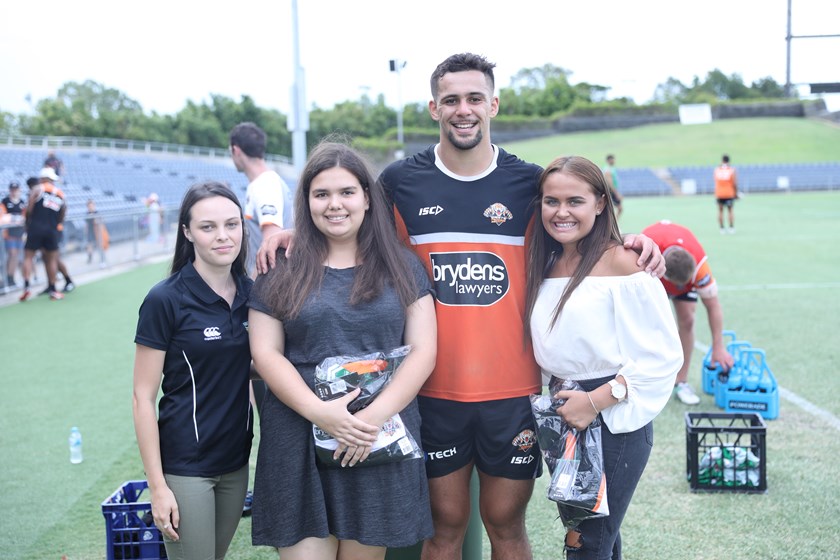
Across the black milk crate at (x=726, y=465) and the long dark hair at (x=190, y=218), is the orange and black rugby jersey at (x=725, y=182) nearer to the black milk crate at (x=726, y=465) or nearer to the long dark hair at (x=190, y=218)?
the black milk crate at (x=726, y=465)

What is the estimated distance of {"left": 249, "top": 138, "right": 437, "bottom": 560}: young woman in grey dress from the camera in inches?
103

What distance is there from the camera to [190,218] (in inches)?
111

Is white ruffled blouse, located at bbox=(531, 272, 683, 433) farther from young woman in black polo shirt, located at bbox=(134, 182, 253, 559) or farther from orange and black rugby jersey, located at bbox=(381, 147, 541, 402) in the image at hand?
young woman in black polo shirt, located at bbox=(134, 182, 253, 559)

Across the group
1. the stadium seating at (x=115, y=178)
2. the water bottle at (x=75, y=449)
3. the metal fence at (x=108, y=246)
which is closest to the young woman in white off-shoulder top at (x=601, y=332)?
the water bottle at (x=75, y=449)

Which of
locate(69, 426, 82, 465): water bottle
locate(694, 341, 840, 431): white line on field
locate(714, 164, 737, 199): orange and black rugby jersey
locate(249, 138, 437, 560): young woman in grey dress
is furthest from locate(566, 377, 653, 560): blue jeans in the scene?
locate(714, 164, 737, 199): orange and black rugby jersey

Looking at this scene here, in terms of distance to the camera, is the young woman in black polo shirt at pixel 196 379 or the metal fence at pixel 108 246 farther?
the metal fence at pixel 108 246

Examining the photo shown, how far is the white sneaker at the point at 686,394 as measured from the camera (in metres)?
6.10

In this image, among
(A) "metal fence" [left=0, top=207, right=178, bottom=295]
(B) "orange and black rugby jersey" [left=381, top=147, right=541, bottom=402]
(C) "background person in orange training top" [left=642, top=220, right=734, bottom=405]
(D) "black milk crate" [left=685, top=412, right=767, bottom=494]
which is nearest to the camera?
(B) "orange and black rugby jersey" [left=381, top=147, right=541, bottom=402]

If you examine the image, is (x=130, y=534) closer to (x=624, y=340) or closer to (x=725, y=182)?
(x=624, y=340)

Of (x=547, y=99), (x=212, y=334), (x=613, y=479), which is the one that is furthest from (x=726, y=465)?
(x=547, y=99)

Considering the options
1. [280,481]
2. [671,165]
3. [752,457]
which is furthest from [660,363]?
[671,165]

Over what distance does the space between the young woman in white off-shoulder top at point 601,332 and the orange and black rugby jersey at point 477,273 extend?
Result: 0.35 ft

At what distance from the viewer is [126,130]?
60.6m

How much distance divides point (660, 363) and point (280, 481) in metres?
1.38
